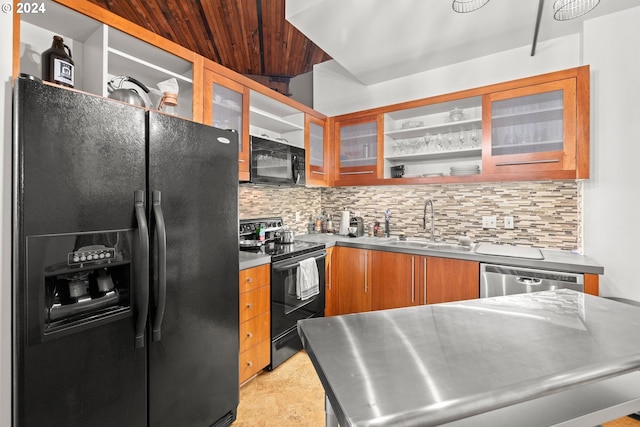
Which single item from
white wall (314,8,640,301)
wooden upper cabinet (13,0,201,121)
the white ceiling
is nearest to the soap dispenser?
the white ceiling

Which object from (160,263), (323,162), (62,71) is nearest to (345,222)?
(323,162)

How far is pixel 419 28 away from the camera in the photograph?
2340 millimetres

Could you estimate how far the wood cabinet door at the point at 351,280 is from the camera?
2.94 meters

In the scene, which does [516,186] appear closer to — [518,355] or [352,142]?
[352,142]

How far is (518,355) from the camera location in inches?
29.8

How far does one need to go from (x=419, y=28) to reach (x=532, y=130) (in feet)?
3.99

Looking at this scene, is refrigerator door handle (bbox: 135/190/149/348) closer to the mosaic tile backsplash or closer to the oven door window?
the oven door window

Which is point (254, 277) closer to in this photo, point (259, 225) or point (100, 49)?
point (259, 225)

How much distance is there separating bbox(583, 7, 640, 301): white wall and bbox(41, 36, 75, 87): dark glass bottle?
3386 mm

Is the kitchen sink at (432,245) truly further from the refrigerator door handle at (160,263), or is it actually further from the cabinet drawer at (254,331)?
the refrigerator door handle at (160,263)

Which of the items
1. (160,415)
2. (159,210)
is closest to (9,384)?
(160,415)

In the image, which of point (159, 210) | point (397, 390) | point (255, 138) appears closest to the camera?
point (397, 390)

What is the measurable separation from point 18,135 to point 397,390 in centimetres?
140

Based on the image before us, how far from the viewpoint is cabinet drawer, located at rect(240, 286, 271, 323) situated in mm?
2012
